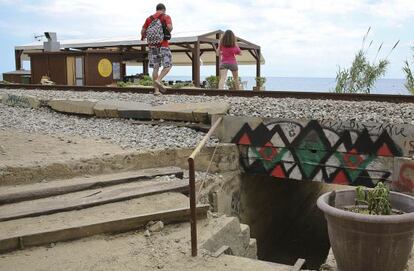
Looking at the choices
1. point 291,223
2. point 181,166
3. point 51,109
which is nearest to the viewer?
point 181,166

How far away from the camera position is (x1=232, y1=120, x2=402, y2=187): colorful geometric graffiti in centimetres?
630

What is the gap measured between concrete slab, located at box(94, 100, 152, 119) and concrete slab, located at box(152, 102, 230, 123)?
239 millimetres

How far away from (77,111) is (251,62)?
1782 centimetres

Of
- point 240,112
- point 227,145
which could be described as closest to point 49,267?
point 227,145

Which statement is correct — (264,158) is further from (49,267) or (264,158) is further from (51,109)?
(51,109)

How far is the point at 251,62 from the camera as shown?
25781mm

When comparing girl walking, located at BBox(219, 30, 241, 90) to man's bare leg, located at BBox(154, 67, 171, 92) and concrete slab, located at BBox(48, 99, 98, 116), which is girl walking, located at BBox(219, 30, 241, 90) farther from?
concrete slab, located at BBox(48, 99, 98, 116)

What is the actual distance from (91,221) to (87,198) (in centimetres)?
59

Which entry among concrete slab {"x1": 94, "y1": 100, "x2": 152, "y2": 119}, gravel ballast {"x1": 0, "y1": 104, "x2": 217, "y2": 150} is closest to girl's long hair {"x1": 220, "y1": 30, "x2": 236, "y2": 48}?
concrete slab {"x1": 94, "y1": 100, "x2": 152, "y2": 119}

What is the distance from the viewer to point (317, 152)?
6.76m

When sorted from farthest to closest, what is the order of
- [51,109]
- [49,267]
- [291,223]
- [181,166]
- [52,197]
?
[291,223], [51,109], [181,166], [52,197], [49,267]

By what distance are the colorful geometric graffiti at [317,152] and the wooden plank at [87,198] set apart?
189cm

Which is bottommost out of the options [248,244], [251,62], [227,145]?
[248,244]

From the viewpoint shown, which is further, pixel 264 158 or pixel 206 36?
pixel 206 36
